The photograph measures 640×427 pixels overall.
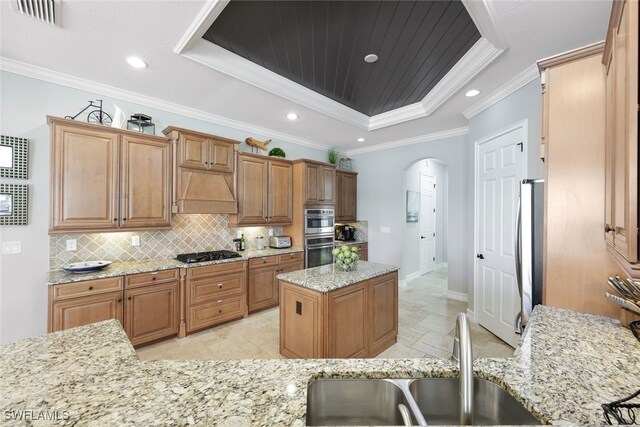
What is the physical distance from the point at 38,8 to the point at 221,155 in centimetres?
199

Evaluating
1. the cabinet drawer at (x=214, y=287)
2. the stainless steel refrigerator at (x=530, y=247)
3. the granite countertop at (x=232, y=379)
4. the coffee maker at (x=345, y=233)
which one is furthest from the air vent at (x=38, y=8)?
the coffee maker at (x=345, y=233)

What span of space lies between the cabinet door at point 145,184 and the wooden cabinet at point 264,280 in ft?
4.31

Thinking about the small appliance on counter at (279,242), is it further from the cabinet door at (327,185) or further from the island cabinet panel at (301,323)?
the island cabinet panel at (301,323)

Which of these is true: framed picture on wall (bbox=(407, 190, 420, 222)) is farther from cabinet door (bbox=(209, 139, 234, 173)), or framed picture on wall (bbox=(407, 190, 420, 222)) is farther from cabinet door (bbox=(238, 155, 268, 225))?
cabinet door (bbox=(209, 139, 234, 173))

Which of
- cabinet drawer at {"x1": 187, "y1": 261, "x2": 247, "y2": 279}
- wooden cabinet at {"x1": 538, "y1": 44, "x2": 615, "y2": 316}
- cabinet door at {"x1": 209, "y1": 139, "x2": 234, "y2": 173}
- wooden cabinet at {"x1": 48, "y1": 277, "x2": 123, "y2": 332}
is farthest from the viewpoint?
cabinet door at {"x1": 209, "y1": 139, "x2": 234, "y2": 173}

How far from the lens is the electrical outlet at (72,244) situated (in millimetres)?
2794

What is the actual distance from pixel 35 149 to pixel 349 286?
11.1 feet

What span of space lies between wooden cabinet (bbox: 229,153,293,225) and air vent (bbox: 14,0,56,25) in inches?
87.3

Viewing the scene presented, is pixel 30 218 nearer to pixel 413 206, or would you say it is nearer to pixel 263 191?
pixel 263 191

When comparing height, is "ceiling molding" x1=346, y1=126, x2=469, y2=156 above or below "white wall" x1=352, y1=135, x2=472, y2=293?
above

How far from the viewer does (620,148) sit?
1071mm

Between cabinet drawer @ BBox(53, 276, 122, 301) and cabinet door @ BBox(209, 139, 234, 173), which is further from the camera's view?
cabinet door @ BBox(209, 139, 234, 173)

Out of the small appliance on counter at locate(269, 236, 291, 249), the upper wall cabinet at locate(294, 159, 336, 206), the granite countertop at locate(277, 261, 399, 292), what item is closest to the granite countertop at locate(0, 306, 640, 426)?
the granite countertop at locate(277, 261, 399, 292)

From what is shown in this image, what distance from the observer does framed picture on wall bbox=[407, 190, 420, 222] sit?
5477 millimetres
